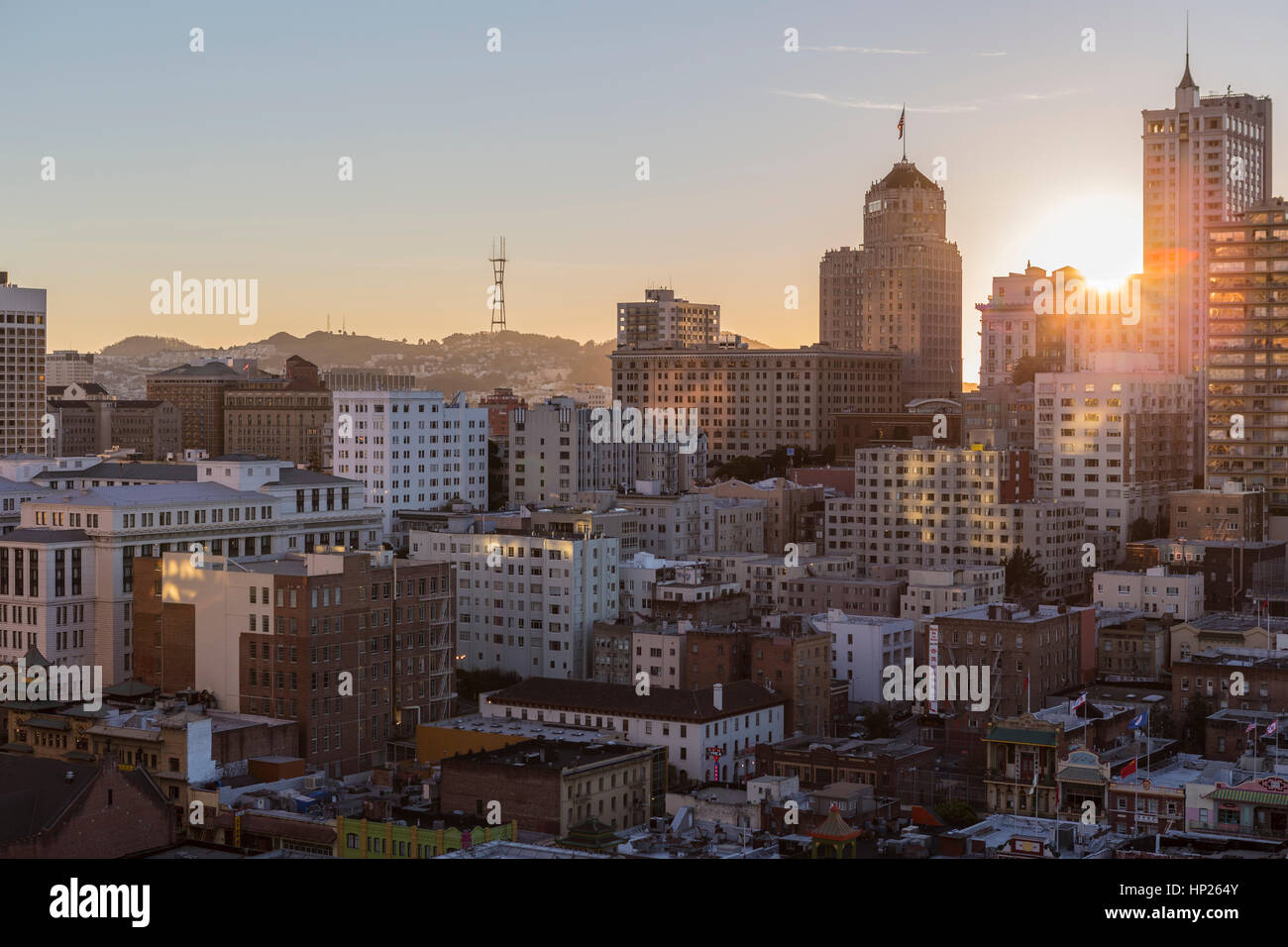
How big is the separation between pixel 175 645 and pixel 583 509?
16738 mm

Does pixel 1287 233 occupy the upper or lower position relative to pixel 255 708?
upper

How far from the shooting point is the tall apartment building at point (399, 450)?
5872 cm

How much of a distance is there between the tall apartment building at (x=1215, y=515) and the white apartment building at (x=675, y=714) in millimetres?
25420

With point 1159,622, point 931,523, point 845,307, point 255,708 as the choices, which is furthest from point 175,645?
point 845,307

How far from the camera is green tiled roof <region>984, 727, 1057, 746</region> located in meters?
30.2

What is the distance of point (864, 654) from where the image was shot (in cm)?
3884

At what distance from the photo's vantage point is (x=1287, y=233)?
5841 cm

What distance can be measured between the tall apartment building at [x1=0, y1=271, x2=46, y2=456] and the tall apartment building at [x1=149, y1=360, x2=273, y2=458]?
2448 centimetres

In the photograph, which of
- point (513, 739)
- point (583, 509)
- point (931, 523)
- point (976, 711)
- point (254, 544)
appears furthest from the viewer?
point (931, 523)

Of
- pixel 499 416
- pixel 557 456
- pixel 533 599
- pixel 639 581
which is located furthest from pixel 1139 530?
pixel 499 416

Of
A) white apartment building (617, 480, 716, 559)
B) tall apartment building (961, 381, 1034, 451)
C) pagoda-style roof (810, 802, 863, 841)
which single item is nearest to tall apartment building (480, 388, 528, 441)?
white apartment building (617, 480, 716, 559)

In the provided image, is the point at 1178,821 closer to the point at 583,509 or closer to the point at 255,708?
the point at 255,708
